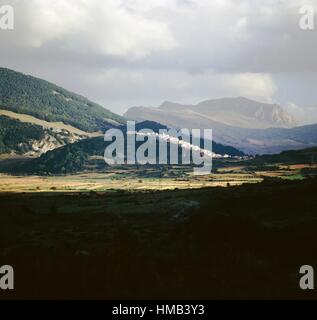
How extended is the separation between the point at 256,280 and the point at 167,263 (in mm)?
14888

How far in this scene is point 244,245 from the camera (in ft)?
309

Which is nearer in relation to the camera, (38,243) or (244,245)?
(244,245)

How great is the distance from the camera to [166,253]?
3644 inches

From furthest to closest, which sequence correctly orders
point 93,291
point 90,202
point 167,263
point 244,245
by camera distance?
point 90,202, point 244,245, point 167,263, point 93,291

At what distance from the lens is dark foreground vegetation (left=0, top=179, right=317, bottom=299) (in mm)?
78625

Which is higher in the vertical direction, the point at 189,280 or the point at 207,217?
the point at 207,217

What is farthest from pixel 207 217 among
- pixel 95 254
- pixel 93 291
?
pixel 93 291

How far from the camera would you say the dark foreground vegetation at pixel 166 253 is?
78625 millimetres

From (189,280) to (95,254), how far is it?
1905 cm

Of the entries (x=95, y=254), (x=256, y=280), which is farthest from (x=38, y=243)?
(x=256, y=280)

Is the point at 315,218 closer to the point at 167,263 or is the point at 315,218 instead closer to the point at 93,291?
the point at 167,263

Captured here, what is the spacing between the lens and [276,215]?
432 feet
